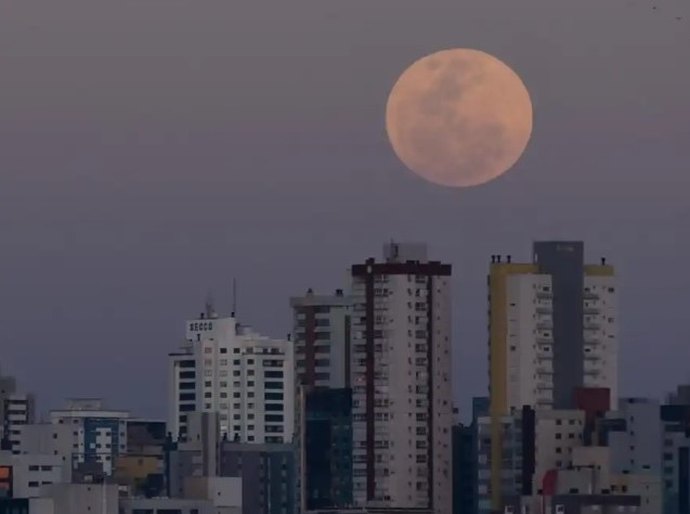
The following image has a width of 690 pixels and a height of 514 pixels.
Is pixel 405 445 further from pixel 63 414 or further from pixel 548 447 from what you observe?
pixel 63 414

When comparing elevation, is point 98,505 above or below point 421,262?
below

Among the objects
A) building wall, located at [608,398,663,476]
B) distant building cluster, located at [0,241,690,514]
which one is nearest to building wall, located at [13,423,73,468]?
distant building cluster, located at [0,241,690,514]

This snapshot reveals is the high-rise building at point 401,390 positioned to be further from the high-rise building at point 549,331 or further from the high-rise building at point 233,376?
the high-rise building at point 233,376

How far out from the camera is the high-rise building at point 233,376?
386 feet

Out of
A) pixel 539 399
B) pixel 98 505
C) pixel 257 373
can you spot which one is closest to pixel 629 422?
pixel 539 399

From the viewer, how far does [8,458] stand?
326ft

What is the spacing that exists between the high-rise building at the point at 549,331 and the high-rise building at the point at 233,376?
19.9m

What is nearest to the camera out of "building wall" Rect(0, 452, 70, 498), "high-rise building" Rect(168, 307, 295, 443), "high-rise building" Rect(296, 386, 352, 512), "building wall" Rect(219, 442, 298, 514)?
"building wall" Rect(0, 452, 70, 498)

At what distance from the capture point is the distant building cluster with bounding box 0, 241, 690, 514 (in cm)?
A: 9194

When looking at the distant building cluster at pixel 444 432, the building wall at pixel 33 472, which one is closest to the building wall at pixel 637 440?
the distant building cluster at pixel 444 432

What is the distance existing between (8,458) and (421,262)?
458 inches

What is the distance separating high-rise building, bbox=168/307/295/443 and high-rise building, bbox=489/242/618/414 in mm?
19941

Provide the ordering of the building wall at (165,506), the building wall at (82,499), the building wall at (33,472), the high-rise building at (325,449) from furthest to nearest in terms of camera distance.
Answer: the high-rise building at (325,449) → the building wall at (33,472) → the building wall at (165,506) → the building wall at (82,499)

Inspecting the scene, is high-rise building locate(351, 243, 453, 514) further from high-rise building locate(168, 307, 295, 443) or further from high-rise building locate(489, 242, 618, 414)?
high-rise building locate(168, 307, 295, 443)
